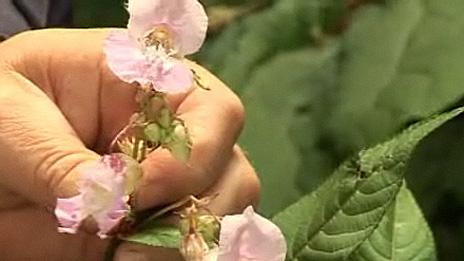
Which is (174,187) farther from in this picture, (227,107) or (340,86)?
(340,86)

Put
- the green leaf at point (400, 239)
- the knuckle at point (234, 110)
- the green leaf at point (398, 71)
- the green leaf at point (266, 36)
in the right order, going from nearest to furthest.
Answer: the green leaf at point (400, 239), the knuckle at point (234, 110), the green leaf at point (398, 71), the green leaf at point (266, 36)

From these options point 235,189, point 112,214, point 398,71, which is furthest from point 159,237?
point 398,71

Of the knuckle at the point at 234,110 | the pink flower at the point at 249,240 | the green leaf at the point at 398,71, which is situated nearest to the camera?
the pink flower at the point at 249,240

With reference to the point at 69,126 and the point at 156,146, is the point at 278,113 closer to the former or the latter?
the point at 69,126

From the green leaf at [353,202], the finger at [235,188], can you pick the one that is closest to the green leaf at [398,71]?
the finger at [235,188]

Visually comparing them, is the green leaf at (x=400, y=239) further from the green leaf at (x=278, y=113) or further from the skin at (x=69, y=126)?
the green leaf at (x=278, y=113)

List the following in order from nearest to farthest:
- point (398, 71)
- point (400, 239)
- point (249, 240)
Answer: point (249, 240) → point (400, 239) → point (398, 71)

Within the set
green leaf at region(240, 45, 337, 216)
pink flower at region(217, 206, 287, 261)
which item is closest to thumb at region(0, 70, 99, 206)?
pink flower at region(217, 206, 287, 261)
